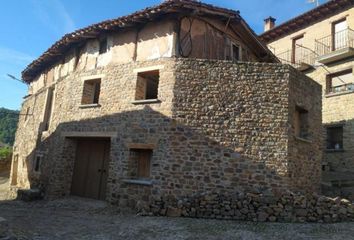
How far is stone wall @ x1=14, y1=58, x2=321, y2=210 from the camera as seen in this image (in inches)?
338

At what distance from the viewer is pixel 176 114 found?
9078 mm

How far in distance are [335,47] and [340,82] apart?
5.86 ft

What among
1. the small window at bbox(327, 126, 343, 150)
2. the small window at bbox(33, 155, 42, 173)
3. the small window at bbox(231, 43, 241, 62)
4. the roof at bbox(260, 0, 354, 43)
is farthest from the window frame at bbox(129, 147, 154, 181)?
the roof at bbox(260, 0, 354, 43)

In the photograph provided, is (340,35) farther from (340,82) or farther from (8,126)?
(8,126)

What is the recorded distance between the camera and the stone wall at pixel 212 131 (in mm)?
8594

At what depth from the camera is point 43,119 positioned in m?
13.8

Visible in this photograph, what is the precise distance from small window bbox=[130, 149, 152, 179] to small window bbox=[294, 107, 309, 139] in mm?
4754

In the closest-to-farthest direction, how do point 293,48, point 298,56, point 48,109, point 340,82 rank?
point 48,109 < point 340,82 < point 298,56 < point 293,48

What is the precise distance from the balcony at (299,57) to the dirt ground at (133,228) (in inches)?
401

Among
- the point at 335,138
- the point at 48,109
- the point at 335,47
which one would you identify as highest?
the point at 335,47

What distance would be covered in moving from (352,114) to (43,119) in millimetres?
13620

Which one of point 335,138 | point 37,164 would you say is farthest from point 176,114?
point 335,138

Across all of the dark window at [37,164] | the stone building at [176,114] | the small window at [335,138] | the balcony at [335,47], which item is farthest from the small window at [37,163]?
the balcony at [335,47]

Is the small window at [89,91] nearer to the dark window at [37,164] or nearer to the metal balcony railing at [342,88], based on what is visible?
the dark window at [37,164]
